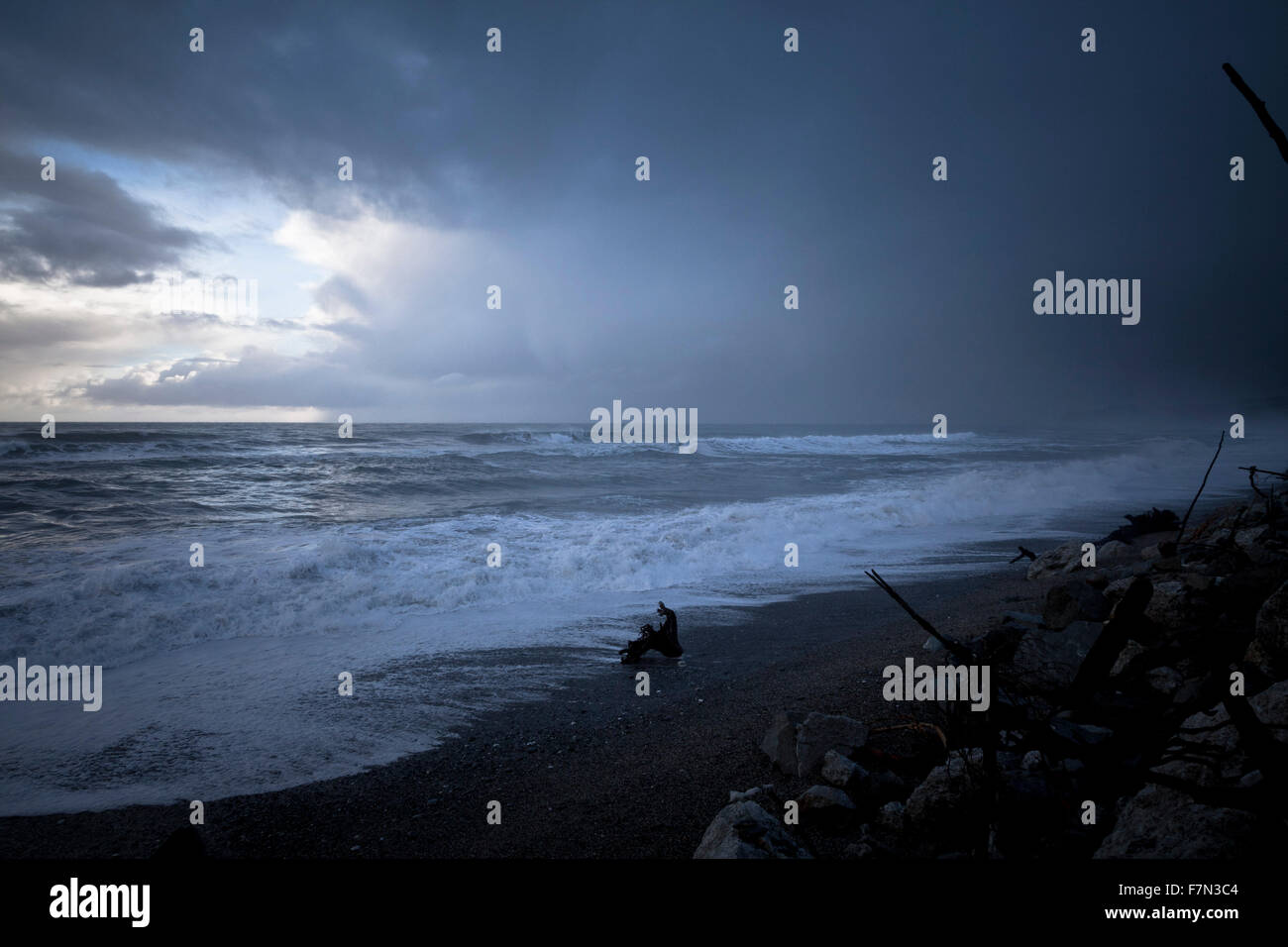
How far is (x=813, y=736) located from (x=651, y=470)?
83.5 ft

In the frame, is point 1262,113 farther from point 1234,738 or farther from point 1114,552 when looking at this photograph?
point 1114,552

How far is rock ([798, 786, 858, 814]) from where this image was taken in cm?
309

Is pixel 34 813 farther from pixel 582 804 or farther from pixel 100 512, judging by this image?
pixel 100 512

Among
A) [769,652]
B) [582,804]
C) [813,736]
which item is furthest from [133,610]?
[813,736]

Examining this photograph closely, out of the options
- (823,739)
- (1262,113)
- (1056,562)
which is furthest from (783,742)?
(1056,562)

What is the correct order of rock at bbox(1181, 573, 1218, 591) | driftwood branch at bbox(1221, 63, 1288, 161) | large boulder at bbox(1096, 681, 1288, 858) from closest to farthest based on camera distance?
driftwood branch at bbox(1221, 63, 1288, 161) < large boulder at bbox(1096, 681, 1288, 858) < rock at bbox(1181, 573, 1218, 591)

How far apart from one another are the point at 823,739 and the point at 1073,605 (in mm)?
2993

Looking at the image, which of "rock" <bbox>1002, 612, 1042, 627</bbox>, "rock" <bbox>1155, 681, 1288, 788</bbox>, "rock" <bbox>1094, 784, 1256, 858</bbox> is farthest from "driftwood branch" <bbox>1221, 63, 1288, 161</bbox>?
"rock" <bbox>1002, 612, 1042, 627</bbox>

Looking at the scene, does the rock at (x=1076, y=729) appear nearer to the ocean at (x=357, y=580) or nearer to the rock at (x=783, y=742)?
the rock at (x=783, y=742)

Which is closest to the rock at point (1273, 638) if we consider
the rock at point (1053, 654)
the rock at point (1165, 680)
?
the rock at point (1165, 680)

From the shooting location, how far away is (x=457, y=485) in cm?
2216

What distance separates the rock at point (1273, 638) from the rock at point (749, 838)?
2.32 m

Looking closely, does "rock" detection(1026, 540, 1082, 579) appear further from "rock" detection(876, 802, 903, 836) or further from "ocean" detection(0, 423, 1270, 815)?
"rock" detection(876, 802, 903, 836)

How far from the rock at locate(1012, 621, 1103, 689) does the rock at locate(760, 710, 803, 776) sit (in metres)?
1.47
